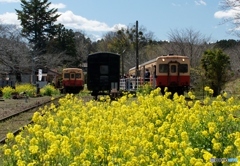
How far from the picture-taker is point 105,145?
17.6ft

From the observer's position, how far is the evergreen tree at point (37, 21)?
65.6m

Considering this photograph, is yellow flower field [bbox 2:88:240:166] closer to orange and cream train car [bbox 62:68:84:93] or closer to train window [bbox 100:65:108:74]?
train window [bbox 100:65:108:74]

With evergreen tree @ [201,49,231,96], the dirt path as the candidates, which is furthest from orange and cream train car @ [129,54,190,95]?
the dirt path

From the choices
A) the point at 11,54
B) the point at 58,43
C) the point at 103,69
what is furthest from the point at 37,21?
the point at 103,69

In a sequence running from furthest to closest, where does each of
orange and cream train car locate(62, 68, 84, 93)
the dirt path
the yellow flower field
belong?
orange and cream train car locate(62, 68, 84, 93)
the dirt path
the yellow flower field

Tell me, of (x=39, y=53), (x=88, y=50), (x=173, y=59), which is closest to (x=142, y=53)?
(x=39, y=53)

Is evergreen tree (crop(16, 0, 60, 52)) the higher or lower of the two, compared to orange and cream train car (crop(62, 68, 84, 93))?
higher

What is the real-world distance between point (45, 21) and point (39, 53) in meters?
5.81

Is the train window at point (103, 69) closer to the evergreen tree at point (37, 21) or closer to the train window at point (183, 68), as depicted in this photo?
the train window at point (183, 68)

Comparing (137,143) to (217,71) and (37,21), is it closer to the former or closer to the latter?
(217,71)

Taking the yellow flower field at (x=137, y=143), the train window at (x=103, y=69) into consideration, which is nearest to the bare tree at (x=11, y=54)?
the train window at (x=103, y=69)

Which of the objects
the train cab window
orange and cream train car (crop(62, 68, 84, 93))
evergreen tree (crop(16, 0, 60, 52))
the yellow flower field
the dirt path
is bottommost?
the dirt path

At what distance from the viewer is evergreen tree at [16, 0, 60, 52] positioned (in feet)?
215

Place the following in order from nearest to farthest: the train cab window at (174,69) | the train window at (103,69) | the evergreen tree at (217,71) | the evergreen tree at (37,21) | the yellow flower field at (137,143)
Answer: the yellow flower field at (137,143), the train cab window at (174,69), the evergreen tree at (217,71), the train window at (103,69), the evergreen tree at (37,21)
